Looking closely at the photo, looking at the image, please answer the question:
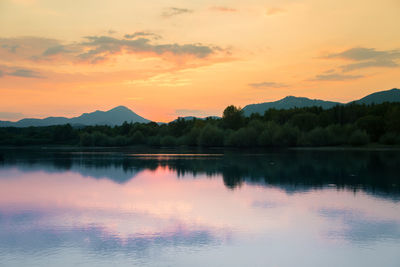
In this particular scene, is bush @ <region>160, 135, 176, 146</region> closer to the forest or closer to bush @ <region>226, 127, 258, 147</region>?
the forest

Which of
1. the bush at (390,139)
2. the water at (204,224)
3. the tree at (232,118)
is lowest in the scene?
the water at (204,224)

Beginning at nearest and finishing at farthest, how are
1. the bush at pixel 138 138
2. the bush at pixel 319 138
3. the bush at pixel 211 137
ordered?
the bush at pixel 319 138 < the bush at pixel 211 137 < the bush at pixel 138 138

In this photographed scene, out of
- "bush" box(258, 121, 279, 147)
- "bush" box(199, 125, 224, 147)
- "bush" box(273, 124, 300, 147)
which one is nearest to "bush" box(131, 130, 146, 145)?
"bush" box(199, 125, 224, 147)

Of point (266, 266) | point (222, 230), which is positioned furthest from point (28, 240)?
point (266, 266)

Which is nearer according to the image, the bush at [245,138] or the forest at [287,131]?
the forest at [287,131]

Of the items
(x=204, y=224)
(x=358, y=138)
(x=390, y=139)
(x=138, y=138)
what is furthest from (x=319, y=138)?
(x=204, y=224)

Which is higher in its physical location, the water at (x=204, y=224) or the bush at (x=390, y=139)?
the bush at (x=390, y=139)

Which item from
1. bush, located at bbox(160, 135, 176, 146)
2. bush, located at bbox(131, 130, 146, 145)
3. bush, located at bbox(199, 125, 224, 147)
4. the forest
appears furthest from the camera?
bush, located at bbox(131, 130, 146, 145)

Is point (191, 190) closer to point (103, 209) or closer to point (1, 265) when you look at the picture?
point (103, 209)

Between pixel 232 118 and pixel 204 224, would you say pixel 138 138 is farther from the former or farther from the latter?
pixel 204 224

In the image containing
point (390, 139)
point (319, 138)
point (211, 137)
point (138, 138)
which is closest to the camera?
point (390, 139)

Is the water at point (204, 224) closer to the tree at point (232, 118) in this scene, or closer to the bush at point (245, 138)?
the bush at point (245, 138)

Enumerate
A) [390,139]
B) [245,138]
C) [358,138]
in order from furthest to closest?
[245,138]
[358,138]
[390,139]

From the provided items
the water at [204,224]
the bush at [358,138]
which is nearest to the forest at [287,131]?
the bush at [358,138]
